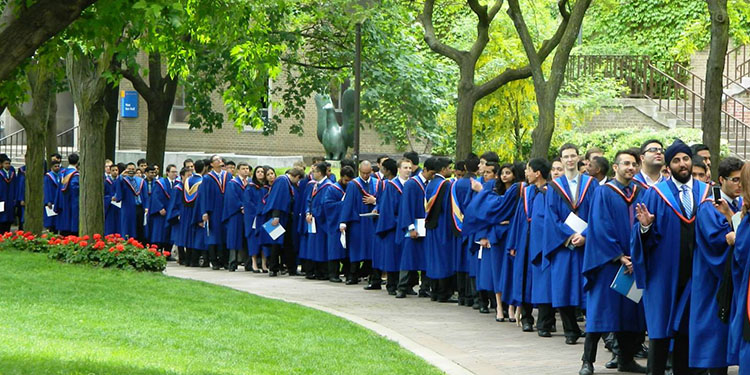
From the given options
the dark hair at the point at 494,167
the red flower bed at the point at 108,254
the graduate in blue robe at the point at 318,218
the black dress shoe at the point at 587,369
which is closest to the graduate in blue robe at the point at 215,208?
the graduate in blue robe at the point at 318,218

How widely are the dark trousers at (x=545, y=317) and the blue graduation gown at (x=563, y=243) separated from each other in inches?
30.0

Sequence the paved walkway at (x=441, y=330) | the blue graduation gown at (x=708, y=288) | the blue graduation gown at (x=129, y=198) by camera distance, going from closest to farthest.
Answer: the blue graduation gown at (x=708, y=288), the paved walkway at (x=441, y=330), the blue graduation gown at (x=129, y=198)

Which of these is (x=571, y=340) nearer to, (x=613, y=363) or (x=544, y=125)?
(x=613, y=363)

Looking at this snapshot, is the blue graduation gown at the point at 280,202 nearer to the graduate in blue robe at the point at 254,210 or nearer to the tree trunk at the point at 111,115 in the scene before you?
the graduate in blue robe at the point at 254,210

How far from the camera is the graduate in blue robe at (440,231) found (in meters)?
15.8

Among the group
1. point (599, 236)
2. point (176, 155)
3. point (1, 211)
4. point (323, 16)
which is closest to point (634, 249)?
point (599, 236)

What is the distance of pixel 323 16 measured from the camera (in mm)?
24391

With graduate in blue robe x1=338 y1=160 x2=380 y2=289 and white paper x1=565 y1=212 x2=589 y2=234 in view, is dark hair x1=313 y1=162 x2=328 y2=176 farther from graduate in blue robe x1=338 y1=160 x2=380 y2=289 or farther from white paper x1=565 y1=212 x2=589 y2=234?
white paper x1=565 y1=212 x2=589 y2=234

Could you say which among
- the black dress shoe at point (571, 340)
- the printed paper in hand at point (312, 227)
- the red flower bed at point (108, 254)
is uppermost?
the printed paper in hand at point (312, 227)

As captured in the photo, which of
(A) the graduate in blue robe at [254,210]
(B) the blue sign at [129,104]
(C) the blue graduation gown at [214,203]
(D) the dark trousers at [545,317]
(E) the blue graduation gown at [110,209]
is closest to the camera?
(D) the dark trousers at [545,317]

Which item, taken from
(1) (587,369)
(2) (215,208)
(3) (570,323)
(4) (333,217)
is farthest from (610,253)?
(2) (215,208)

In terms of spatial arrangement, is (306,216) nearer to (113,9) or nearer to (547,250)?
(547,250)

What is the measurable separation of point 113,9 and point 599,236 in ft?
15.0

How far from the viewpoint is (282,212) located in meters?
19.3
